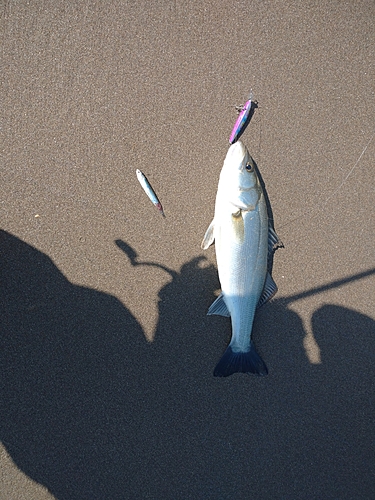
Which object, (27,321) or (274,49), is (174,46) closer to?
(274,49)

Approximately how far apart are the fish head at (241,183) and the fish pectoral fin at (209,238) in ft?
0.71

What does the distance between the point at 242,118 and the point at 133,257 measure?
120cm

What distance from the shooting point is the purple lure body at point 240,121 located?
2.22m

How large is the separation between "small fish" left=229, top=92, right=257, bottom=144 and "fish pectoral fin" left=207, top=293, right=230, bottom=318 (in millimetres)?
1078

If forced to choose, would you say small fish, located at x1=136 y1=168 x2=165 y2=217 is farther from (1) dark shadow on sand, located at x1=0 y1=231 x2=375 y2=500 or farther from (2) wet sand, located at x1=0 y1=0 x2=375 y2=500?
(1) dark shadow on sand, located at x1=0 y1=231 x2=375 y2=500

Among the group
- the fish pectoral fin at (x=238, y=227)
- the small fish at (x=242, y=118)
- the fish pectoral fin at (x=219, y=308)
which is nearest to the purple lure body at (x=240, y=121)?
the small fish at (x=242, y=118)

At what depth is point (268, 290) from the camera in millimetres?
2201

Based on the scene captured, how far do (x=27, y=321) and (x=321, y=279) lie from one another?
2.04 metres

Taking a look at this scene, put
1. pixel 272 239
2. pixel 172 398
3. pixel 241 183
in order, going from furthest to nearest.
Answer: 1. pixel 172 398
2. pixel 272 239
3. pixel 241 183

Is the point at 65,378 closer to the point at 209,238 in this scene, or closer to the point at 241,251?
the point at 209,238

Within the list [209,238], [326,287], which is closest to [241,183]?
[209,238]

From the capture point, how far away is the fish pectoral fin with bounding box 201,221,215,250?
7.04 ft

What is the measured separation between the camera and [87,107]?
2.24 m

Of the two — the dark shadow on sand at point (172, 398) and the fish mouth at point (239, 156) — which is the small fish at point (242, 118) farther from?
the dark shadow on sand at point (172, 398)
